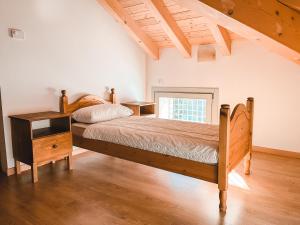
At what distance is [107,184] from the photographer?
264 cm

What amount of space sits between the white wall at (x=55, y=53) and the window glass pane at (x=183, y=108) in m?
0.96

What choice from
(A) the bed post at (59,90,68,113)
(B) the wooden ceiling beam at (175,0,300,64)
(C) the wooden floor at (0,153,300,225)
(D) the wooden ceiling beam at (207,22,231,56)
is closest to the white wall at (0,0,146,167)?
(A) the bed post at (59,90,68,113)

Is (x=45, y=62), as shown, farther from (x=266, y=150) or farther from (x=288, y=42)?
(x=266, y=150)

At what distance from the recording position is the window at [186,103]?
4.19 m

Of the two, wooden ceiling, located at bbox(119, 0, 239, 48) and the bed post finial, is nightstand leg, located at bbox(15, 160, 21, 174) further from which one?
wooden ceiling, located at bbox(119, 0, 239, 48)

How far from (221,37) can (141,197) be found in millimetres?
2450

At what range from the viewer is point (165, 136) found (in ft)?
7.91

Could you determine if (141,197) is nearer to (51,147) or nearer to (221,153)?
(221,153)

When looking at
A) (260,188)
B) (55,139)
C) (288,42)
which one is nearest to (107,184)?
(55,139)

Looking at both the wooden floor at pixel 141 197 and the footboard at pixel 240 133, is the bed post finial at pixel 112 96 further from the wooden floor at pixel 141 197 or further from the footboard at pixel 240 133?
the footboard at pixel 240 133

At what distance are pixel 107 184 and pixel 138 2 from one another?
249 cm

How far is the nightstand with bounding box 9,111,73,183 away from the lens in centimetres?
261

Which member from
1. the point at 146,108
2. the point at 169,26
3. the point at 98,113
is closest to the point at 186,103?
the point at 146,108

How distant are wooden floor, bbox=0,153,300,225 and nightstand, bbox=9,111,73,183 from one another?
9.0 inches
